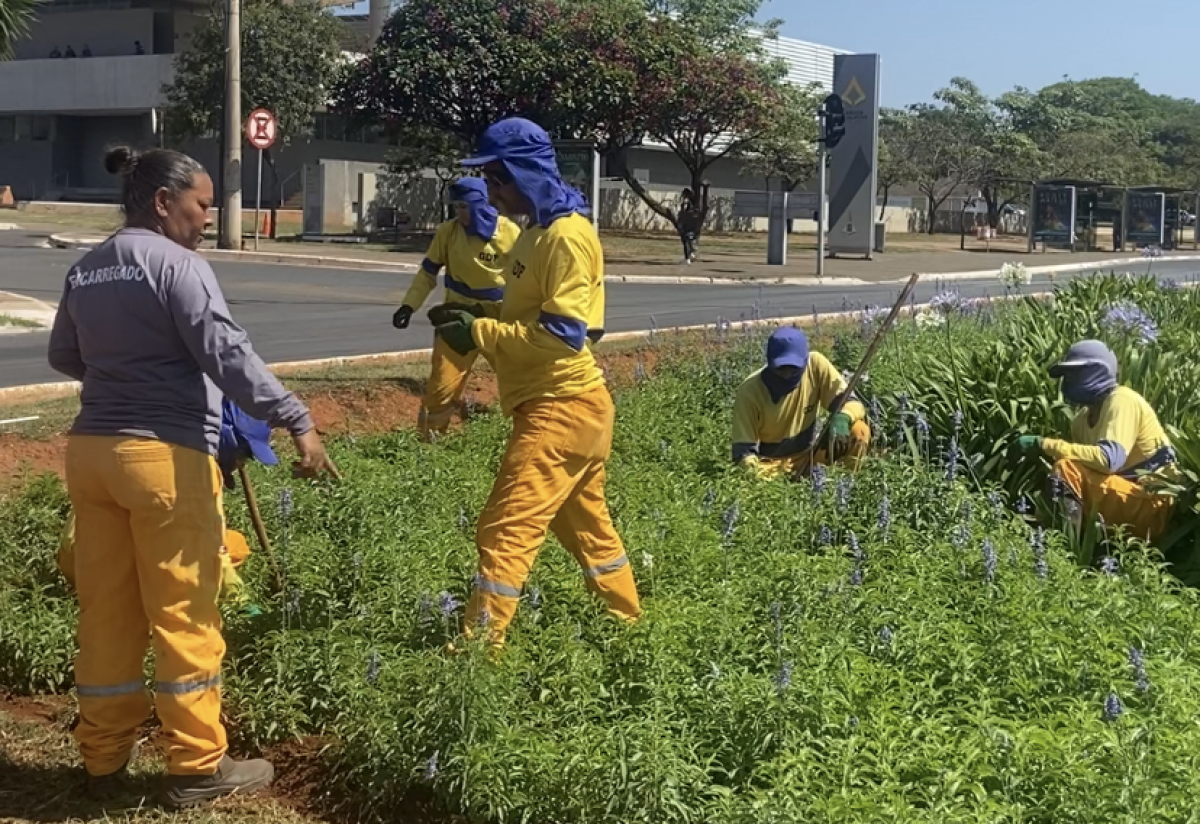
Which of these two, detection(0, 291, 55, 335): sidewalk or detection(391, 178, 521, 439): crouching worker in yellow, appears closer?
detection(391, 178, 521, 439): crouching worker in yellow

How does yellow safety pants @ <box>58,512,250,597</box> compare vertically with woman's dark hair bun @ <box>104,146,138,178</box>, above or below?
below

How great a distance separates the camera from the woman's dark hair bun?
4.24 meters

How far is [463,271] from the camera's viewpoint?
365 inches

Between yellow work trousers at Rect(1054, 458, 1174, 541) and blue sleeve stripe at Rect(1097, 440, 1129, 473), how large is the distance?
7 centimetres

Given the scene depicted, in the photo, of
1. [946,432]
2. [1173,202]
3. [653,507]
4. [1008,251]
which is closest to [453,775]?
[653,507]

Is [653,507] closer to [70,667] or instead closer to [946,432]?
[946,432]

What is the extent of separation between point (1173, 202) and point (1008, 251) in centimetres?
975

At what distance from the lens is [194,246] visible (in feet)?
14.2

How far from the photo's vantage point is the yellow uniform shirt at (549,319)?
15.6ft

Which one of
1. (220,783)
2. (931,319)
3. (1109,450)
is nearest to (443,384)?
(931,319)

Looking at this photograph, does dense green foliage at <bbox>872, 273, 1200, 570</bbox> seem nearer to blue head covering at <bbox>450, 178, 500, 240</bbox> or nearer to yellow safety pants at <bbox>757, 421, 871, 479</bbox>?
yellow safety pants at <bbox>757, 421, 871, 479</bbox>

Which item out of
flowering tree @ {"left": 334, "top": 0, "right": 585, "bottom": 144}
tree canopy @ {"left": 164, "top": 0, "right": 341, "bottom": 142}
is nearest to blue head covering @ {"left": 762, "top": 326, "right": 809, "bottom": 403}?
flowering tree @ {"left": 334, "top": 0, "right": 585, "bottom": 144}

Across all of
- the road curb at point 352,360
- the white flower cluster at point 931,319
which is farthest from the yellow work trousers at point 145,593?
the road curb at point 352,360

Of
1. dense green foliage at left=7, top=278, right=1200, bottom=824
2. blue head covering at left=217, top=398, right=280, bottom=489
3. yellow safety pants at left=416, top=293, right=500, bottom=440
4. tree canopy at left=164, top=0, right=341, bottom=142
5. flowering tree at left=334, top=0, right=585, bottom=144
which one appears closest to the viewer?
dense green foliage at left=7, top=278, right=1200, bottom=824
